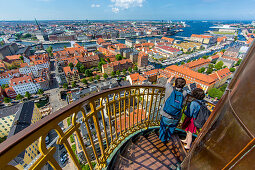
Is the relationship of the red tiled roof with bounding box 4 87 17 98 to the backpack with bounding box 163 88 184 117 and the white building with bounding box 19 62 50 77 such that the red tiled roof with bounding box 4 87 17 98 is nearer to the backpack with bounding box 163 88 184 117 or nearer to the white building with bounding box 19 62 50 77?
the white building with bounding box 19 62 50 77

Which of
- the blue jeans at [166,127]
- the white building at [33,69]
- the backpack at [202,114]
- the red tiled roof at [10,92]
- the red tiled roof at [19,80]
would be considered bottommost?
the red tiled roof at [10,92]

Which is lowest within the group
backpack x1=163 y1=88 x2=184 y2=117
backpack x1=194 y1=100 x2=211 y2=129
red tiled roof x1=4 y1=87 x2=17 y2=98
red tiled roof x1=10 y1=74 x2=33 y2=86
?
red tiled roof x1=4 y1=87 x2=17 y2=98

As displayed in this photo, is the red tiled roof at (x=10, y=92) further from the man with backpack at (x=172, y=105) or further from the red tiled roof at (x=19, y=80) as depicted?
the man with backpack at (x=172, y=105)

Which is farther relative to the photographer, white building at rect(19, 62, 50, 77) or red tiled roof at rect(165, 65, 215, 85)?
white building at rect(19, 62, 50, 77)

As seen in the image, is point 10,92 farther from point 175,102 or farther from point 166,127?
point 175,102

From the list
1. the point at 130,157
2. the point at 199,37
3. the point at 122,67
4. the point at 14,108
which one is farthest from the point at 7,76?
the point at 199,37

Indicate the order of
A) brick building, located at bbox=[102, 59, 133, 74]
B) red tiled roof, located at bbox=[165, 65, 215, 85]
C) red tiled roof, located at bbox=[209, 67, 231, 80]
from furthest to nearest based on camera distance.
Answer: brick building, located at bbox=[102, 59, 133, 74], red tiled roof, located at bbox=[209, 67, 231, 80], red tiled roof, located at bbox=[165, 65, 215, 85]

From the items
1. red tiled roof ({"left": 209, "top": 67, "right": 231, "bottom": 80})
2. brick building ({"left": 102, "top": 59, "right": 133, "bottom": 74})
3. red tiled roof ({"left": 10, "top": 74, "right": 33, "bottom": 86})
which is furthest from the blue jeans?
brick building ({"left": 102, "top": 59, "right": 133, "bottom": 74})

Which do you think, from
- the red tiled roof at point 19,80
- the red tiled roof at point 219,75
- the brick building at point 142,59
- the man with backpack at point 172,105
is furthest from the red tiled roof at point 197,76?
the red tiled roof at point 19,80

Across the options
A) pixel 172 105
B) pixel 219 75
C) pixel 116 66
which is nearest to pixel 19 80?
pixel 116 66
